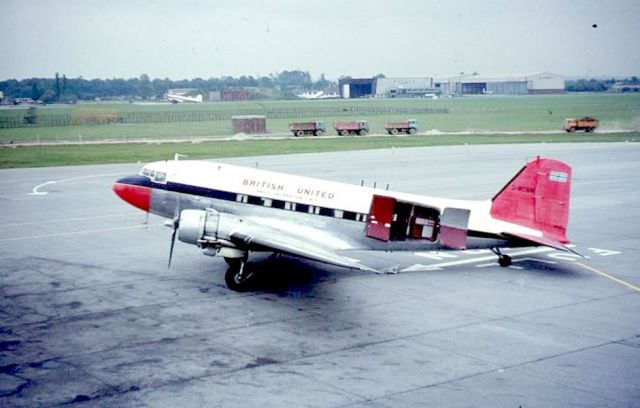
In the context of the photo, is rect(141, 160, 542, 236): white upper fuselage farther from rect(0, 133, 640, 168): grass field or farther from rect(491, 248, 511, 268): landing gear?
rect(0, 133, 640, 168): grass field

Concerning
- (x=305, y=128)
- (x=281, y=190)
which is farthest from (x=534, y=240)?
(x=305, y=128)

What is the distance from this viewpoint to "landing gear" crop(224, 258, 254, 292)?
2434 centimetres

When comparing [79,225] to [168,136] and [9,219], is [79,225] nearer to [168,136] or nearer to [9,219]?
[9,219]

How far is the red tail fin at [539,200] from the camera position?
2719cm

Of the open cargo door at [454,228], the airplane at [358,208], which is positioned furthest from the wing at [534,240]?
the open cargo door at [454,228]

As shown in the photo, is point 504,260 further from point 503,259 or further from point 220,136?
point 220,136

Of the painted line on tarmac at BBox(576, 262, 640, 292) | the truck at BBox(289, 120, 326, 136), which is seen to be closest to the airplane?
the painted line on tarmac at BBox(576, 262, 640, 292)

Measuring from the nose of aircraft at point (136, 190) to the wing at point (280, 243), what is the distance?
5.32 metres

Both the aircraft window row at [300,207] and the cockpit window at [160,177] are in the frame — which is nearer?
the aircraft window row at [300,207]

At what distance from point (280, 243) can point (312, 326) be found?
326 centimetres

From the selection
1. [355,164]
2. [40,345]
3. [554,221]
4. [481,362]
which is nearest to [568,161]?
[355,164]

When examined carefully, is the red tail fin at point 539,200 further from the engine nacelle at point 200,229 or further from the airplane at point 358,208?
the engine nacelle at point 200,229

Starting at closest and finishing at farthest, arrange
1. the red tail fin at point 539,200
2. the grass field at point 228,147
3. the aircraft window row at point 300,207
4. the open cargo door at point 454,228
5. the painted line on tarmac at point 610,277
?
the painted line on tarmac at point 610,277
the open cargo door at point 454,228
the aircraft window row at point 300,207
the red tail fin at point 539,200
the grass field at point 228,147

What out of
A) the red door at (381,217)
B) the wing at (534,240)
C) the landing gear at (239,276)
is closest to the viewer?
the landing gear at (239,276)
